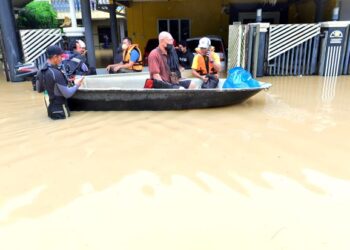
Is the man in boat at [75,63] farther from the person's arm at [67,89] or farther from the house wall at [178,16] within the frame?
the house wall at [178,16]

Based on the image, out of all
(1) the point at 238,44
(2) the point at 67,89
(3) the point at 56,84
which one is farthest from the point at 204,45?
(1) the point at 238,44

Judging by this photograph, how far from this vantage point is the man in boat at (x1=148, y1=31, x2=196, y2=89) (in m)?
5.37

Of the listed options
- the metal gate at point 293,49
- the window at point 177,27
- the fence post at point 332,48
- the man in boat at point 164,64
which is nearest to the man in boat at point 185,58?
the metal gate at point 293,49

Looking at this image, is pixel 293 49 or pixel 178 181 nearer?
pixel 178 181

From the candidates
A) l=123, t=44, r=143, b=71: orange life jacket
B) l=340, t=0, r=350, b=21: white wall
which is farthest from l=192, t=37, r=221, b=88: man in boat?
l=340, t=0, r=350, b=21: white wall

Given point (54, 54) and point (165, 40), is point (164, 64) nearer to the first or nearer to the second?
point (165, 40)

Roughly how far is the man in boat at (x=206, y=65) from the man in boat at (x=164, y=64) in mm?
534

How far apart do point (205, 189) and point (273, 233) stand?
79 cm

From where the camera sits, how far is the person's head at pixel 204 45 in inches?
230

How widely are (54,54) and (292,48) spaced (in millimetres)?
6517

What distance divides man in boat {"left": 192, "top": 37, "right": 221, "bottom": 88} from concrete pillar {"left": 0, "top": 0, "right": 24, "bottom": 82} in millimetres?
5732

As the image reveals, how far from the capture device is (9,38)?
360 inches

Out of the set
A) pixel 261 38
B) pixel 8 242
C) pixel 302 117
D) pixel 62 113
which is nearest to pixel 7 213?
pixel 8 242

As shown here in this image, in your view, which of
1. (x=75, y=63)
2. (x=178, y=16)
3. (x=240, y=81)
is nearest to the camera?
(x=240, y=81)
